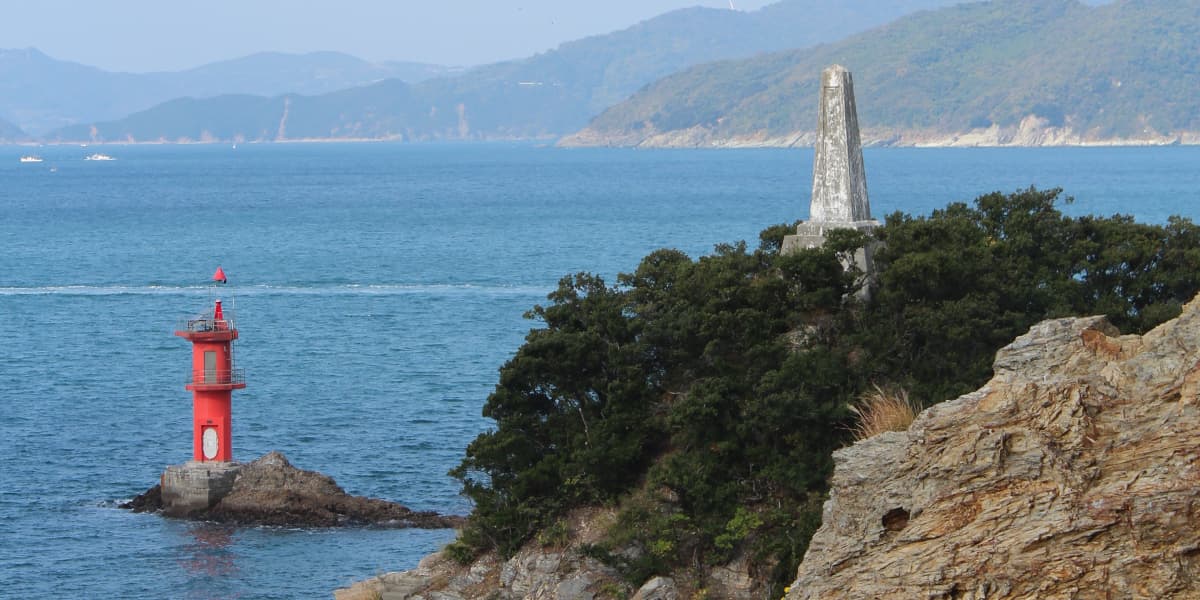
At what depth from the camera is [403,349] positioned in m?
62.6

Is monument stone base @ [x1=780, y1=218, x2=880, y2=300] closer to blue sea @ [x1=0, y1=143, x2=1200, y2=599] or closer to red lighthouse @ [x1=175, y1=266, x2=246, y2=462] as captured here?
blue sea @ [x1=0, y1=143, x2=1200, y2=599]

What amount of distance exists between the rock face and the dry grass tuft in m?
2.65

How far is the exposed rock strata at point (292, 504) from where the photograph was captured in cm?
3828

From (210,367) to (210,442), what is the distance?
2087 millimetres

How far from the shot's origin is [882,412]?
23672 millimetres

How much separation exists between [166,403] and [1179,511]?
138ft

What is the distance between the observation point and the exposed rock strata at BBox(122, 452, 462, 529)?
38.3 metres

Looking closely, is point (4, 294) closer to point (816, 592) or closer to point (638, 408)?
point (638, 408)

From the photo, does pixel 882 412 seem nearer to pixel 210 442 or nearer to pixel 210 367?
pixel 210 367

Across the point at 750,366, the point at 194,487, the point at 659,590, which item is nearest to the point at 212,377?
the point at 194,487

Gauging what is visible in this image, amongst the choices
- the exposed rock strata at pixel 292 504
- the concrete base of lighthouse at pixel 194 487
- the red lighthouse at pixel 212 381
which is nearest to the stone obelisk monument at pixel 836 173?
the exposed rock strata at pixel 292 504

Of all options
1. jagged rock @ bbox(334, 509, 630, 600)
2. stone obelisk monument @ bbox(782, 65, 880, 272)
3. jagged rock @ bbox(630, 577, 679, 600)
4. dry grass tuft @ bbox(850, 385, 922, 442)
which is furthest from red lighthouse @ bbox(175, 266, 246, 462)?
dry grass tuft @ bbox(850, 385, 922, 442)

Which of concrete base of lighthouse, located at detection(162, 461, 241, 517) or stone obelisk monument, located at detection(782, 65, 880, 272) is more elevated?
stone obelisk monument, located at detection(782, 65, 880, 272)

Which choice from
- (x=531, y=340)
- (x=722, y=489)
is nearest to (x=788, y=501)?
(x=722, y=489)
